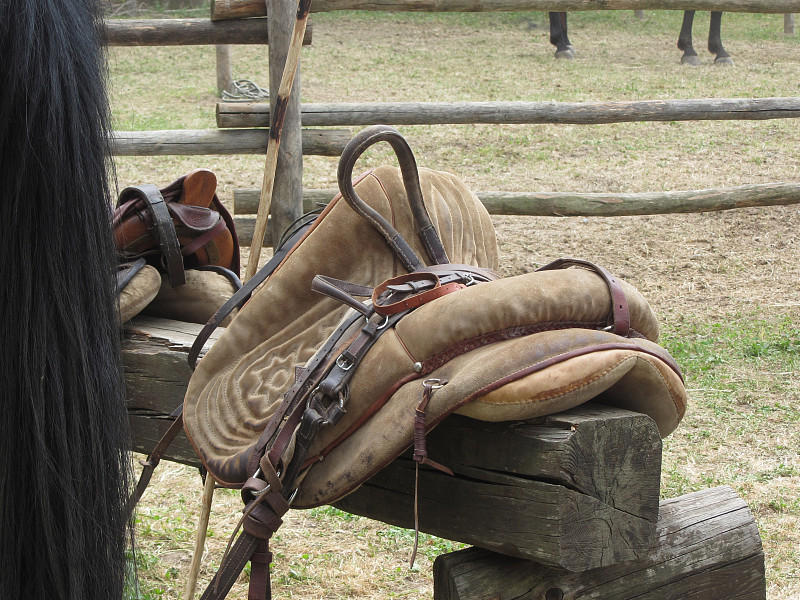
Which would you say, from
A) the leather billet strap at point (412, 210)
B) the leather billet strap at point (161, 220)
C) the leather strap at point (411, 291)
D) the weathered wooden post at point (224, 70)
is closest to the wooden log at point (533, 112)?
the leather billet strap at point (161, 220)

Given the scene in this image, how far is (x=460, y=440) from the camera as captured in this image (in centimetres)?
114

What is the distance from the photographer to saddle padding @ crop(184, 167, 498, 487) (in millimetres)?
1289

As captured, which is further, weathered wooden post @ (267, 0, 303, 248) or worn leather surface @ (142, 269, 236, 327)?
weathered wooden post @ (267, 0, 303, 248)

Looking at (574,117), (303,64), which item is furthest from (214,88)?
(574,117)

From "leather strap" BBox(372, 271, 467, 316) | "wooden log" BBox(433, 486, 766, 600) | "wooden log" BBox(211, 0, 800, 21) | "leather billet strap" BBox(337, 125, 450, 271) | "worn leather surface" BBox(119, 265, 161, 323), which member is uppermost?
"wooden log" BBox(211, 0, 800, 21)

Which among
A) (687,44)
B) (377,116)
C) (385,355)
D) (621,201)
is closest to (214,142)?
(377,116)

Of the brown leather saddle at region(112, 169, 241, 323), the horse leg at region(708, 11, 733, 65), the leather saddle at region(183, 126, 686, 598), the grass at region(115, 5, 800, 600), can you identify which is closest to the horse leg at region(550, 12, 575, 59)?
the grass at region(115, 5, 800, 600)

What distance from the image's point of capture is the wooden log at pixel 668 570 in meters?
1.14

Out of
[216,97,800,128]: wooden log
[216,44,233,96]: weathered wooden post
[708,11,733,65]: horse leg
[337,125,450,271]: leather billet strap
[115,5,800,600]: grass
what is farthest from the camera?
[708,11,733,65]: horse leg

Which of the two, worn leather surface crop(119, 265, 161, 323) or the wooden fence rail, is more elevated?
worn leather surface crop(119, 265, 161, 323)

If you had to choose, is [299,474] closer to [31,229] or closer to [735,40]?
[31,229]

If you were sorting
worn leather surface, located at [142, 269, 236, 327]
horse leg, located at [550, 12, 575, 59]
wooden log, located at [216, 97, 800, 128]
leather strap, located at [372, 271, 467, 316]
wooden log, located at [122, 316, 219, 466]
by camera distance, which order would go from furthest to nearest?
horse leg, located at [550, 12, 575, 59] < wooden log, located at [216, 97, 800, 128] < worn leather surface, located at [142, 269, 236, 327] < wooden log, located at [122, 316, 219, 466] < leather strap, located at [372, 271, 467, 316]

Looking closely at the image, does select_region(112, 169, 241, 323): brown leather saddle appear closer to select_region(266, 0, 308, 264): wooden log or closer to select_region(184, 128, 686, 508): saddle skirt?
select_region(184, 128, 686, 508): saddle skirt

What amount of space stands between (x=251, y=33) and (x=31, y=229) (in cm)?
267
